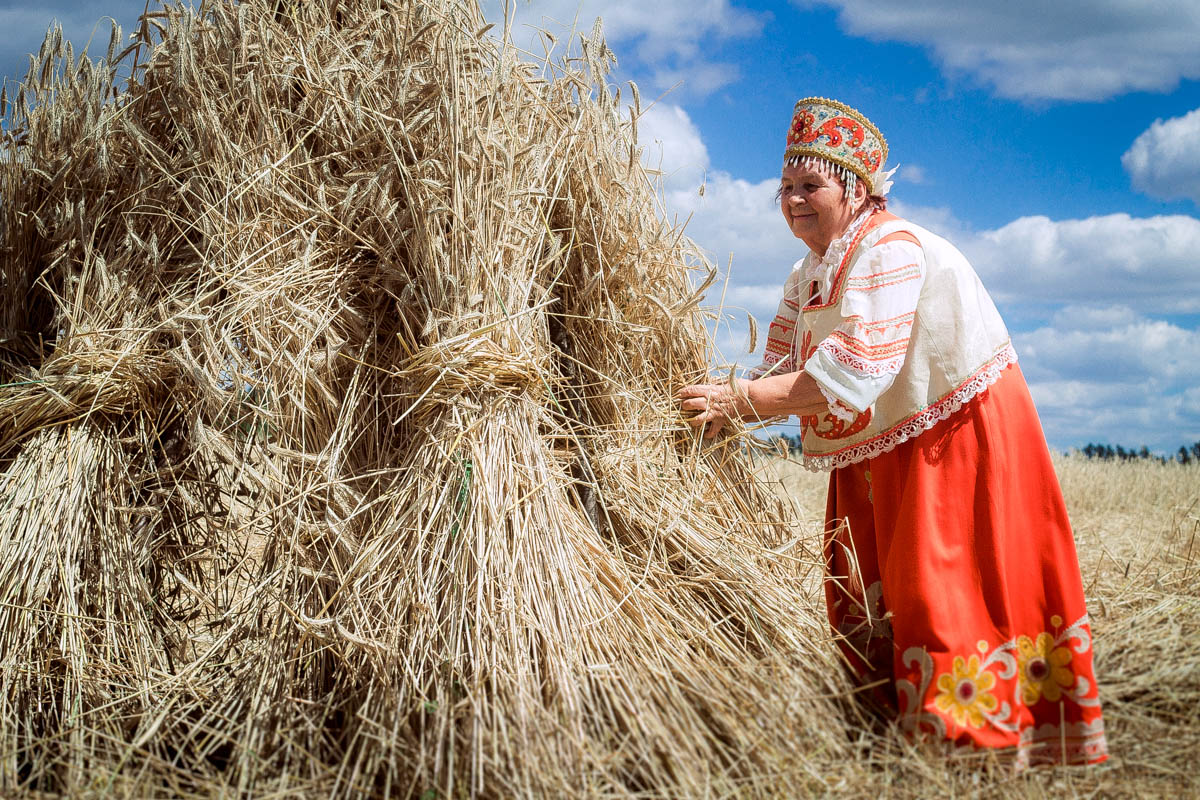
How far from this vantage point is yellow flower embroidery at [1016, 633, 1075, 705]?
1.94 m

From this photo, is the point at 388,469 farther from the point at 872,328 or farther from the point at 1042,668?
the point at 1042,668

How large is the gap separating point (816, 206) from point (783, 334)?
0.43m

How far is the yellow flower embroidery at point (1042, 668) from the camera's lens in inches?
76.4

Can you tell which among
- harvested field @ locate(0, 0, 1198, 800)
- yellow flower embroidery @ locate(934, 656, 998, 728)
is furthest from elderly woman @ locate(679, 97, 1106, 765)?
harvested field @ locate(0, 0, 1198, 800)

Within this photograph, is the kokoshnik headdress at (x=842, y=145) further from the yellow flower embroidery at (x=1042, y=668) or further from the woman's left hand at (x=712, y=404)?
the yellow flower embroidery at (x=1042, y=668)

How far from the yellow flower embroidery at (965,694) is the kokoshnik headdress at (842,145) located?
1167 millimetres

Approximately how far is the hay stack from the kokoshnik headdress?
40cm

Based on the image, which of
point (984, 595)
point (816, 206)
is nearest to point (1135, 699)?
point (984, 595)

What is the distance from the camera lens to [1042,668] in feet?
6.47

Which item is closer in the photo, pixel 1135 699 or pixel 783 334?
pixel 1135 699

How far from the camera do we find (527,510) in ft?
6.13

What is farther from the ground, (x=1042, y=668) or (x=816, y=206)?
(x=816, y=206)

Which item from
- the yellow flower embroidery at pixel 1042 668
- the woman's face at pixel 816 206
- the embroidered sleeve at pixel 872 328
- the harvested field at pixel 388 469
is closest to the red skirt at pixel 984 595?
the yellow flower embroidery at pixel 1042 668

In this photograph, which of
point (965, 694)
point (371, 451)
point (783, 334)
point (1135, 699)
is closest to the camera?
point (965, 694)
